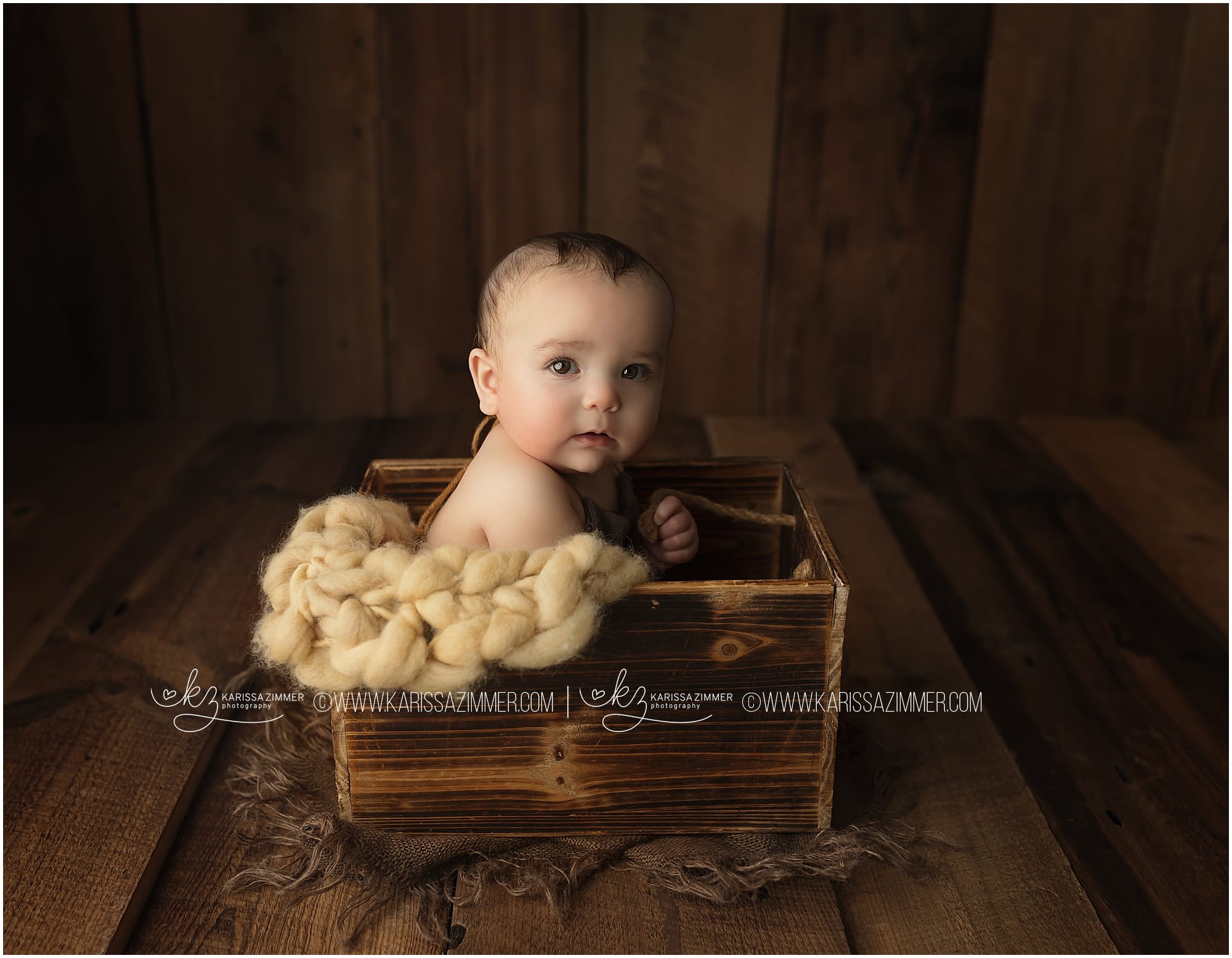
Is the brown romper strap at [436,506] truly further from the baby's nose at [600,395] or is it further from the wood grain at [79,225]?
the wood grain at [79,225]

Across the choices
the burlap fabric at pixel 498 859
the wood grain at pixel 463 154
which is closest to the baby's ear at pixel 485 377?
the burlap fabric at pixel 498 859

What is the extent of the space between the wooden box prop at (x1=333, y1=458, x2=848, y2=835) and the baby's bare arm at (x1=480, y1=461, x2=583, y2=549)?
101 mm

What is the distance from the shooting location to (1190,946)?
778 millimetres

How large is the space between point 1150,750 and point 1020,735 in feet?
0.37

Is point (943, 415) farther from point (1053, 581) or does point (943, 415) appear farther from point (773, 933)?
point (773, 933)

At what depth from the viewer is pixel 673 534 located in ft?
3.09

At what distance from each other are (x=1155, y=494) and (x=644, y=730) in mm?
1073

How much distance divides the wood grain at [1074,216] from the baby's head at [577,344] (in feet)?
3.45

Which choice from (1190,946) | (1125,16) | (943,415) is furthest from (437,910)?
(1125,16)

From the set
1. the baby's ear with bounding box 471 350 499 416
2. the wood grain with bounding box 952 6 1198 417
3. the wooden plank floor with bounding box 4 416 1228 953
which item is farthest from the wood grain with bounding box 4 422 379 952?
the wood grain with bounding box 952 6 1198 417

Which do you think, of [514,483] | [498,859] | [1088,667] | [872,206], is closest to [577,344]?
[514,483]

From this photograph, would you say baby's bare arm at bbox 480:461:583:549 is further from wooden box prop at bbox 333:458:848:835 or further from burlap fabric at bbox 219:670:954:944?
burlap fabric at bbox 219:670:954:944

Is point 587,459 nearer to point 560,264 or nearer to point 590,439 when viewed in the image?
point 590,439

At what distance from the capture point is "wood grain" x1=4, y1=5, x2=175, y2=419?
1.53 meters
